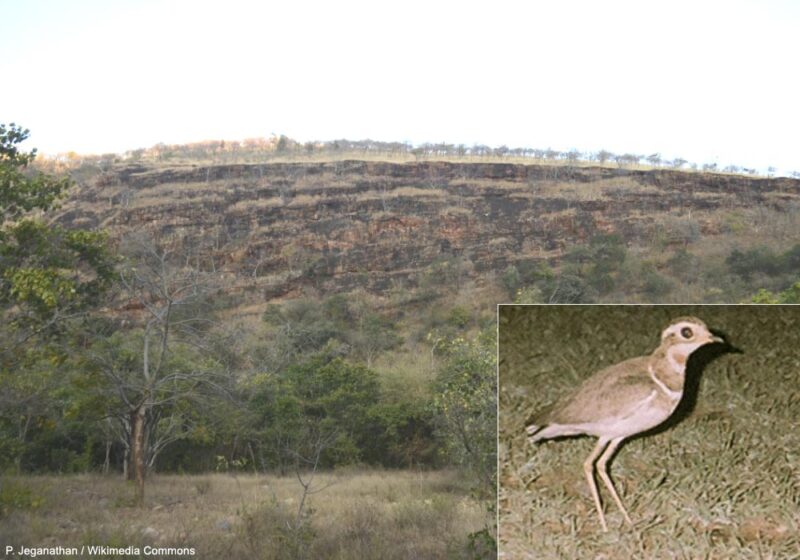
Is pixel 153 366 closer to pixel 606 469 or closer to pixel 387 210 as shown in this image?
pixel 606 469

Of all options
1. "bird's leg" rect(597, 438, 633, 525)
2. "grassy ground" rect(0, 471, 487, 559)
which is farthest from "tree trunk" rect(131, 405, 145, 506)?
"bird's leg" rect(597, 438, 633, 525)

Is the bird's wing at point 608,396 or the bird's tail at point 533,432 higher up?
the bird's wing at point 608,396

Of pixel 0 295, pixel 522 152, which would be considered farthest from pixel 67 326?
pixel 522 152

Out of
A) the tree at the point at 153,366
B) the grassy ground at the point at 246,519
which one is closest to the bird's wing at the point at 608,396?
the grassy ground at the point at 246,519

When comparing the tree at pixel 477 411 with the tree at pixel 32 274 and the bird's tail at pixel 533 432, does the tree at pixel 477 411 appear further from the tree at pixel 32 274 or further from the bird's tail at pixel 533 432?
the tree at pixel 32 274

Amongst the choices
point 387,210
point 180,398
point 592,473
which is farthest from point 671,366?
Answer: point 387,210

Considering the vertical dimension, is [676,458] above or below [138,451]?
above
